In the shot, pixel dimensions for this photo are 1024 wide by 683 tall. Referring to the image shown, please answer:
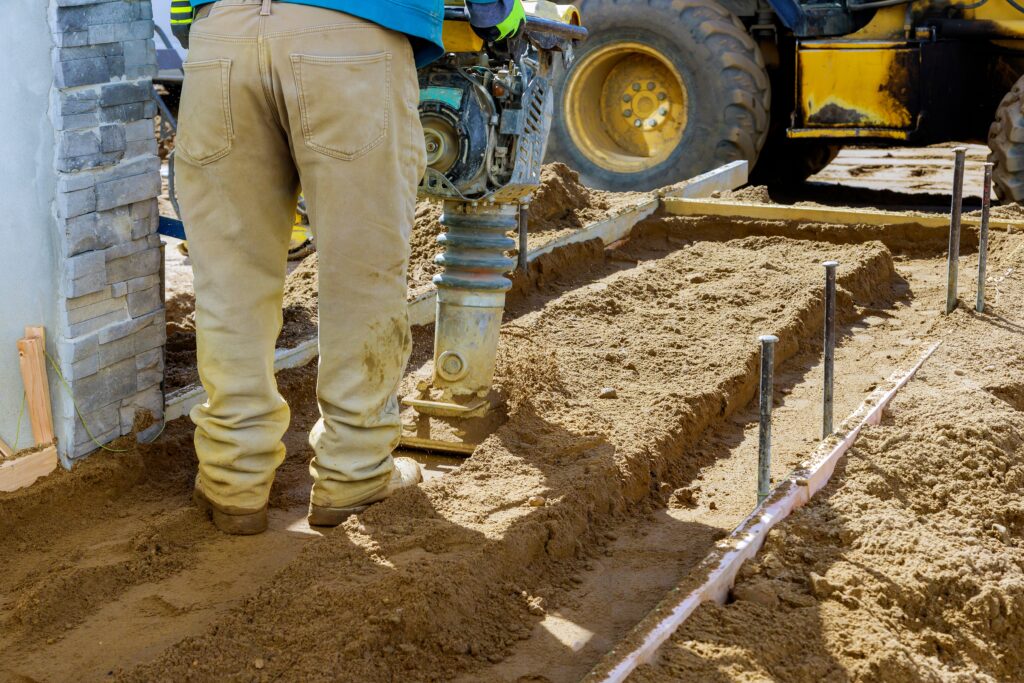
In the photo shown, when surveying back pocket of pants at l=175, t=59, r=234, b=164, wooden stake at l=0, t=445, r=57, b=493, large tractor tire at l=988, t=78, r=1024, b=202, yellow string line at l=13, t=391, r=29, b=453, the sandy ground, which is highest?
back pocket of pants at l=175, t=59, r=234, b=164

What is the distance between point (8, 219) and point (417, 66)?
1205 mm

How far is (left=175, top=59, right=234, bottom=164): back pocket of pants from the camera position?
3.21m

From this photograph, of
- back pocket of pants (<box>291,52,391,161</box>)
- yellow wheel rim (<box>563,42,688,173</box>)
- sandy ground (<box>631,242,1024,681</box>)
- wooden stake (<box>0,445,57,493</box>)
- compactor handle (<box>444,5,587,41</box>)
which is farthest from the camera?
yellow wheel rim (<box>563,42,688,173</box>)

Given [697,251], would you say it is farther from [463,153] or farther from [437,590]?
[437,590]

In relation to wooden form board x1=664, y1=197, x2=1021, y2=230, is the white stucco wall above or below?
above

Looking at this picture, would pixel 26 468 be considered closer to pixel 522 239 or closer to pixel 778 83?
pixel 522 239

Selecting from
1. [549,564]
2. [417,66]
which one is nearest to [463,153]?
[417,66]

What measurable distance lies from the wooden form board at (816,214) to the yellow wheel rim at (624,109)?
1.67m

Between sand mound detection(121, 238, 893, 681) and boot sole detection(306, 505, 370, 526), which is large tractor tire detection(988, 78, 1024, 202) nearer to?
sand mound detection(121, 238, 893, 681)

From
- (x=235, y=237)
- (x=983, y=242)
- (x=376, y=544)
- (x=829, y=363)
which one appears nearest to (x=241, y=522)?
(x=376, y=544)

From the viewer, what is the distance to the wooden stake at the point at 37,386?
3600 millimetres

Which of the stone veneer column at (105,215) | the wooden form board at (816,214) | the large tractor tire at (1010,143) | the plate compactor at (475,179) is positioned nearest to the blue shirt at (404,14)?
the plate compactor at (475,179)

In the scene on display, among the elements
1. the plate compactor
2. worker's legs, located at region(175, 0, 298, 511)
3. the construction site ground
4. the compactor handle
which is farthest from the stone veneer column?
the compactor handle

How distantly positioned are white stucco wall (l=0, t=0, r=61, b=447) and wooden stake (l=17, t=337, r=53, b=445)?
27 millimetres
